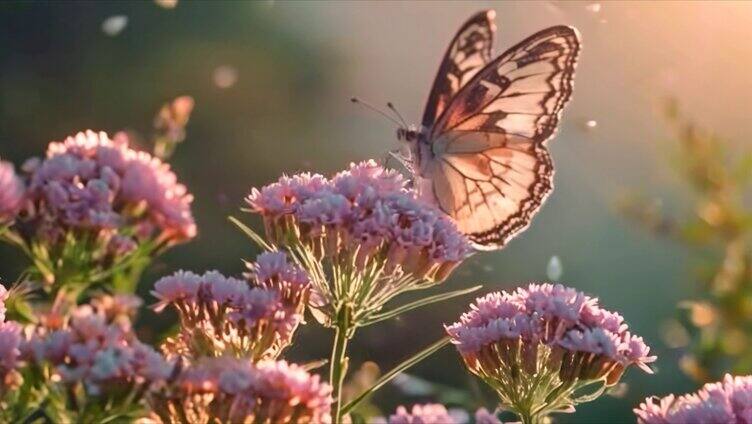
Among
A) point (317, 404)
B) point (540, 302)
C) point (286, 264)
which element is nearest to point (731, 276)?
point (540, 302)

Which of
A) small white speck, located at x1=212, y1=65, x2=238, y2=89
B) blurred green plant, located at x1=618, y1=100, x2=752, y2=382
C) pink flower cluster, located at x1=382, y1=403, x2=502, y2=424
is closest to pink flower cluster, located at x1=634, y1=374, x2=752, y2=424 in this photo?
pink flower cluster, located at x1=382, y1=403, x2=502, y2=424

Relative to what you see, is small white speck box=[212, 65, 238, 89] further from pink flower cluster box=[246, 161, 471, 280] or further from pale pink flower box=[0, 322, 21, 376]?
pale pink flower box=[0, 322, 21, 376]

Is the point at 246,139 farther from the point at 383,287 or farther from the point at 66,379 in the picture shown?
the point at 66,379

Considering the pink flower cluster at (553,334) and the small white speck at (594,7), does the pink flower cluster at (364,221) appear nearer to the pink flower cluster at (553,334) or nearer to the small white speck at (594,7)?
the pink flower cluster at (553,334)

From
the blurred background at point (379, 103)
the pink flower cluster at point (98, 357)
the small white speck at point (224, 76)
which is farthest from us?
the small white speck at point (224, 76)

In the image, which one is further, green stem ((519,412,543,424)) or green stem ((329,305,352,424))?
green stem ((519,412,543,424))

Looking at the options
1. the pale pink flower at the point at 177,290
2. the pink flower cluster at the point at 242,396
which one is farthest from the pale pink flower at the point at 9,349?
the pale pink flower at the point at 177,290

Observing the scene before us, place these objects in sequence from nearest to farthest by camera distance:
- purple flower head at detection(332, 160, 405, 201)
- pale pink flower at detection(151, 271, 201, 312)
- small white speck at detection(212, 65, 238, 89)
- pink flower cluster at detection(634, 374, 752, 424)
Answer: pink flower cluster at detection(634, 374, 752, 424) → pale pink flower at detection(151, 271, 201, 312) → purple flower head at detection(332, 160, 405, 201) → small white speck at detection(212, 65, 238, 89)
